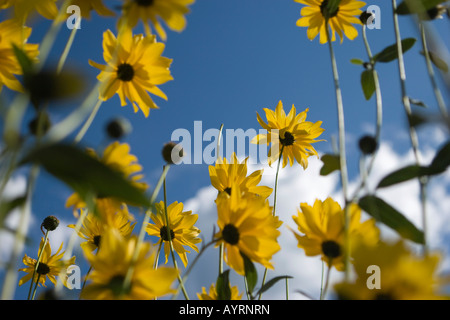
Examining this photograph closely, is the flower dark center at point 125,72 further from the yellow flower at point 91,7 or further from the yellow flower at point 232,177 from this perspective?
the yellow flower at point 232,177

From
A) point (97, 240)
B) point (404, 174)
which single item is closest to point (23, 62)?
point (404, 174)

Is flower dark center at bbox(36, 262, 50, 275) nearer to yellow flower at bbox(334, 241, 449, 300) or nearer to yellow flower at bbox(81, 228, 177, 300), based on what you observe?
yellow flower at bbox(81, 228, 177, 300)

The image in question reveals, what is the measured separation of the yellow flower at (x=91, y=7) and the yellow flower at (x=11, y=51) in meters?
0.12

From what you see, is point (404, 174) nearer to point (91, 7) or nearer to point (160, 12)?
point (160, 12)

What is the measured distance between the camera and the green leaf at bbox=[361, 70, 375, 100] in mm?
925

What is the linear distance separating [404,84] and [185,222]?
832 millimetres

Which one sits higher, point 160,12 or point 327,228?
point 160,12

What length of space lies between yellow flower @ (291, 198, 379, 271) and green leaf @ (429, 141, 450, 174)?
16cm

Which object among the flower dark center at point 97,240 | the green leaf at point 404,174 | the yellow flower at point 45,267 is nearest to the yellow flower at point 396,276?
the green leaf at point 404,174

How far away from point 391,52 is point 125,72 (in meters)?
0.61

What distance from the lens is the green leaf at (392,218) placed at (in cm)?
61

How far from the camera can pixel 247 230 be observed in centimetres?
78
